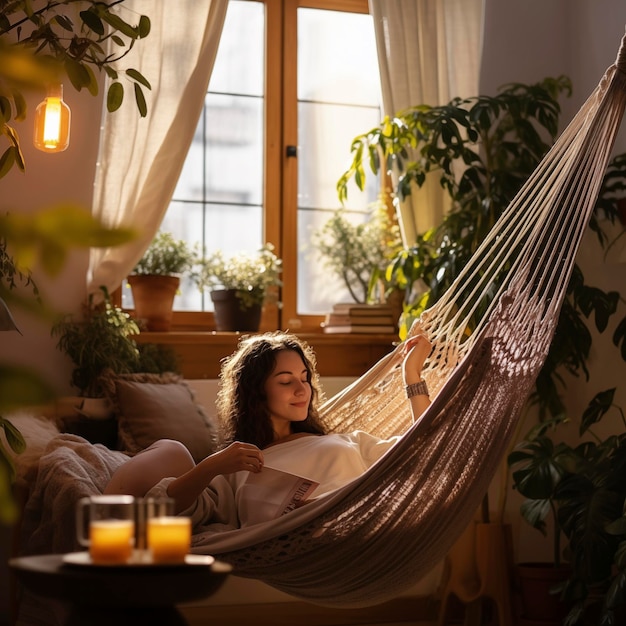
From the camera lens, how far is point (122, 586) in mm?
969

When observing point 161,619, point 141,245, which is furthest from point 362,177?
point 161,619

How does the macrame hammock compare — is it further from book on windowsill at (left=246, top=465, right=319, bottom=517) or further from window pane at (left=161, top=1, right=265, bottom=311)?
window pane at (left=161, top=1, right=265, bottom=311)

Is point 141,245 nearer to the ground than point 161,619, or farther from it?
farther from it

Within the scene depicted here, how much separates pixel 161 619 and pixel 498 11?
3.11 metres

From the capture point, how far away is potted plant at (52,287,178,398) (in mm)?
2912

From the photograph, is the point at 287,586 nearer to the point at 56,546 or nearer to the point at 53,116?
the point at 56,546

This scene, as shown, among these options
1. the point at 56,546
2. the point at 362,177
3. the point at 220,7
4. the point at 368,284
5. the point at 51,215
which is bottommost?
the point at 56,546

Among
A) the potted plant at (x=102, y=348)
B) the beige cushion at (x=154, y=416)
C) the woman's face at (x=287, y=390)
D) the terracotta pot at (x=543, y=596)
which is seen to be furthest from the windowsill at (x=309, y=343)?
the woman's face at (x=287, y=390)

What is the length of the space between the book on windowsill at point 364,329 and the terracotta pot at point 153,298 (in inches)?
24.1

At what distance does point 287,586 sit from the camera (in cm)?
175

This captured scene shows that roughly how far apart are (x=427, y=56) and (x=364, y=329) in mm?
1050

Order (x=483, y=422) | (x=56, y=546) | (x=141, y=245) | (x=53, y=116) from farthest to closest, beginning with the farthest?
(x=141, y=245), (x=53, y=116), (x=56, y=546), (x=483, y=422)

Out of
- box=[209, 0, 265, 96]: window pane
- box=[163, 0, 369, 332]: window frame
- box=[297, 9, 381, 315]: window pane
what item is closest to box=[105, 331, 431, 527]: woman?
box=[163, 0, 369, 332]: window frame

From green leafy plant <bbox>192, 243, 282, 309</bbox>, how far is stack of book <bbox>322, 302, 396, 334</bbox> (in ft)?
0.73
